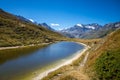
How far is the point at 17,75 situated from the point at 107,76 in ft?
87.0

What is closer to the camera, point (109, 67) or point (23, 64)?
point (109, 67)

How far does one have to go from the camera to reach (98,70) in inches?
1286

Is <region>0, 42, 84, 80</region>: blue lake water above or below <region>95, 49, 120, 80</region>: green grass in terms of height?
below

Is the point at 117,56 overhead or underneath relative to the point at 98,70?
overhead

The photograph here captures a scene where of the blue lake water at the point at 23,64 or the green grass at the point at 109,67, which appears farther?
the blue lake water at the point at 23,64

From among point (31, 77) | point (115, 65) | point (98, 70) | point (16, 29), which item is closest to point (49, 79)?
point (31, 77)

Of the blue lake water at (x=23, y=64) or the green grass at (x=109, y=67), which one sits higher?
the green grass at (x=109, y=67)

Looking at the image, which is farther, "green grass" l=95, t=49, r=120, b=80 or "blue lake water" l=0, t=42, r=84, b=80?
"blue lake water" l=0, t=42, r=84, b=80

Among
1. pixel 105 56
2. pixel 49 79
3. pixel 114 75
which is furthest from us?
pixel 49 79

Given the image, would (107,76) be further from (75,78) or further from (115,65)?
(75,78)

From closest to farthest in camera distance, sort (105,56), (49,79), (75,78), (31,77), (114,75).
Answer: (114,75) < (75,78) < (105,56) < (49,79) < (31,77)

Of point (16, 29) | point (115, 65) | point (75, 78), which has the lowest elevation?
point (75, 78)

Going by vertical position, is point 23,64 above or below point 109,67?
below

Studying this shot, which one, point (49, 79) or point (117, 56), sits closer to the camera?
point (117, 56)
